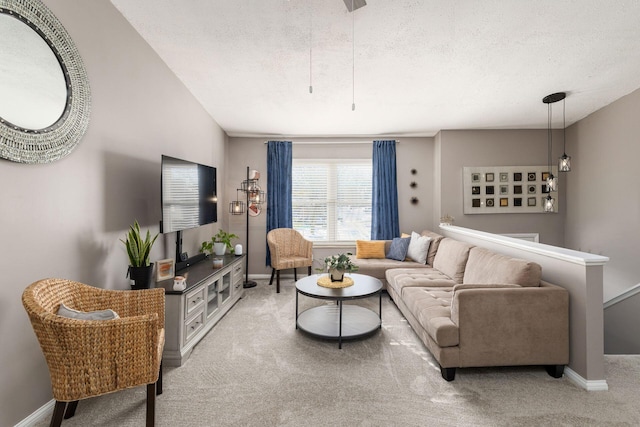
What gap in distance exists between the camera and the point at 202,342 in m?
2.75

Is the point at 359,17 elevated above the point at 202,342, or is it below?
above

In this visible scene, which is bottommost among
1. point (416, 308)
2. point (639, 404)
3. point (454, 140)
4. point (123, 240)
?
point (639, 404)

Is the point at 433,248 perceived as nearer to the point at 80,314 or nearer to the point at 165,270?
the point at 165,270

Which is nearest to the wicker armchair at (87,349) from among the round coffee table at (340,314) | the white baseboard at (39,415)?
the white baseboard at (39,415)

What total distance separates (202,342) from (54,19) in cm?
257

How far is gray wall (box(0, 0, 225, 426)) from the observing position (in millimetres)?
1560

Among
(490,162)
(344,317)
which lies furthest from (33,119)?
(490,162)

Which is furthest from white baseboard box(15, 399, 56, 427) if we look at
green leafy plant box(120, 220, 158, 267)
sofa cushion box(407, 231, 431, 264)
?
sofa cushion box(407, 231, 431, 264)

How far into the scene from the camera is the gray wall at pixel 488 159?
4.93 meters

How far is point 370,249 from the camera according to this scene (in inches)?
185

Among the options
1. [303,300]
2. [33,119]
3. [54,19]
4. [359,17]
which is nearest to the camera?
[33,119]

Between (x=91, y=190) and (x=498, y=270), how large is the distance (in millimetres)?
3264

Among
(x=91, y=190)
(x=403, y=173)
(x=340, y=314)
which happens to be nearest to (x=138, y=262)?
(x=91, y=190)

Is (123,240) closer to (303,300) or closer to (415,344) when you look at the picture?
(303,300)
